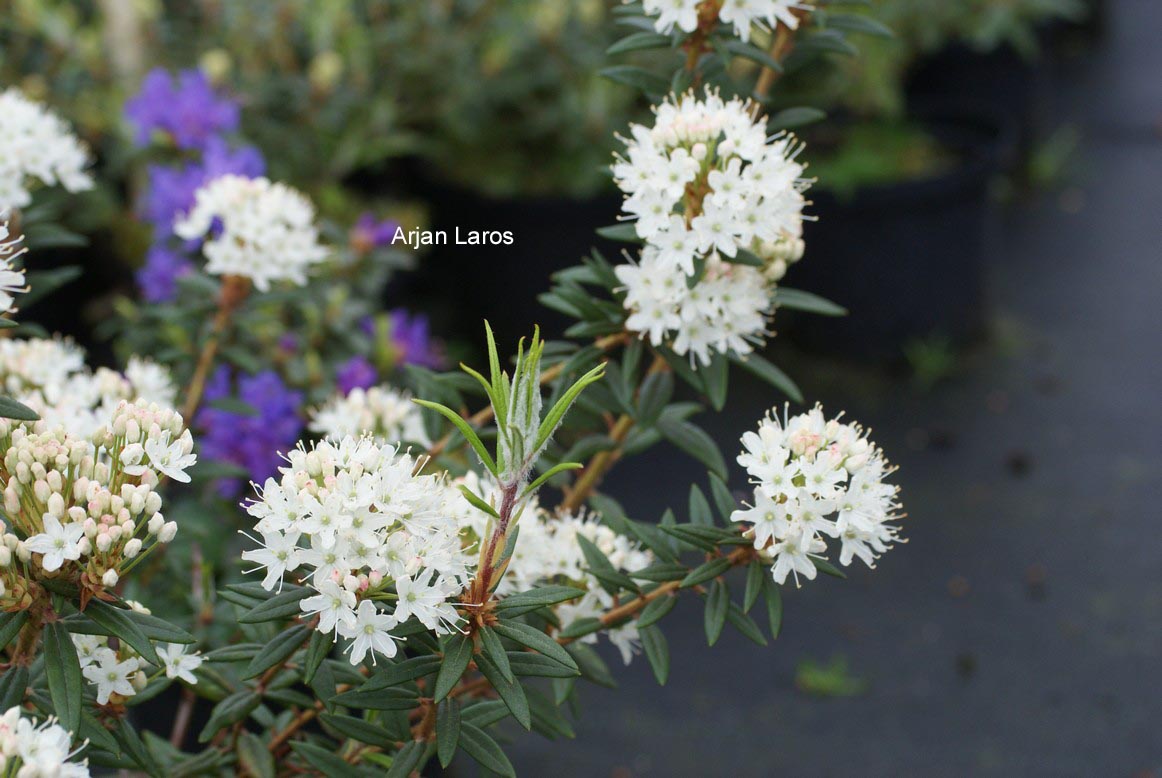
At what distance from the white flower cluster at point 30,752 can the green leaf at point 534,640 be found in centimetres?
36

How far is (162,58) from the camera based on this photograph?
347cm

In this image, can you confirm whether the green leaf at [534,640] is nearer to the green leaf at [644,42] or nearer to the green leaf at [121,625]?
the green leaf at [121,625]

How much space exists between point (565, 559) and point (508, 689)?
0.95 ft

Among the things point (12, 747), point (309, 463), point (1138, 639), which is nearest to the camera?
point (12, 747)

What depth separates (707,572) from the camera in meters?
1.19

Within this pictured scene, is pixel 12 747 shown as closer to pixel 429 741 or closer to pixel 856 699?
pixel 429 741

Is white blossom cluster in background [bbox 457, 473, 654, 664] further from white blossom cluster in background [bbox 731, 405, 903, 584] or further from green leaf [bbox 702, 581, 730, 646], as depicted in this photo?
white blossom cluster in background [bbox 731, 405, 903, 584]

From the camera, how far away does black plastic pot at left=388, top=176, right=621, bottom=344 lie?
12.0ft

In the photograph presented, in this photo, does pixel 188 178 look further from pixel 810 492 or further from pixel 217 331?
pixel 810 492

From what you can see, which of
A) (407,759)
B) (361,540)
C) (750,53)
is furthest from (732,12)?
(407,759)

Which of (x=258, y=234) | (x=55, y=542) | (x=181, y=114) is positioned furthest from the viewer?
(x=181, y=114)

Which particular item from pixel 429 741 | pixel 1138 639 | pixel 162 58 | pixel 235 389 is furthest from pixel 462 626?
pixel 162 58

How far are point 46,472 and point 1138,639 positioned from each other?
2.61 metres

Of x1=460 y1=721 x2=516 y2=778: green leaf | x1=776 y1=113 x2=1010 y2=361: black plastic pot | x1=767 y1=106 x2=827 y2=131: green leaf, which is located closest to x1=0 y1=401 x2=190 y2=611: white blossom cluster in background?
x1=460 y1=721 x2=516 y2=778: green leaf
